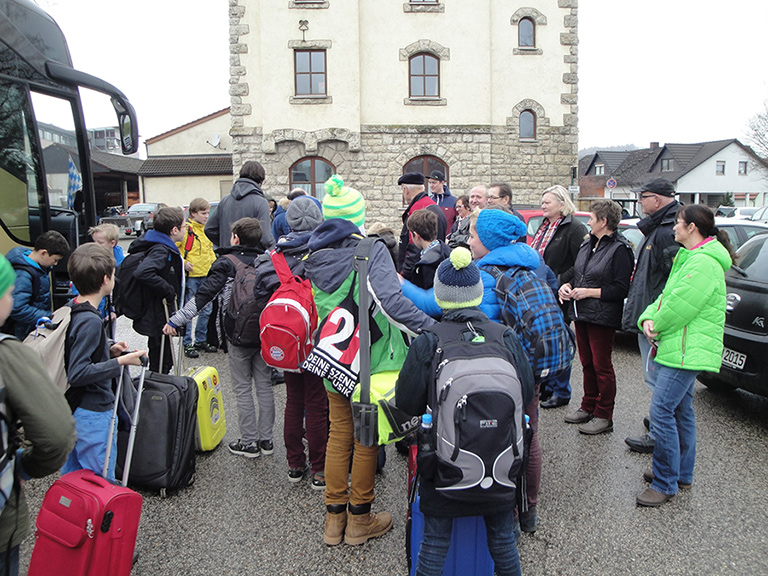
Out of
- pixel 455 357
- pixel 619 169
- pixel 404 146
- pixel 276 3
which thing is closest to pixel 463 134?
pixel 404 146

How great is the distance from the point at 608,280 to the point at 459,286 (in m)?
2.53

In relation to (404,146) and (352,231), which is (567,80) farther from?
(352,231)

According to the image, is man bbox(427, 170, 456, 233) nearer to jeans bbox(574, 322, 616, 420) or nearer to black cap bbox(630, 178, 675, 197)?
jeans bbox(574, 322, 616, 420)

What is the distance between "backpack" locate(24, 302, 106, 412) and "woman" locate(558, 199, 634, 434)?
351cm

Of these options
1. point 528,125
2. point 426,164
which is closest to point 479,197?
point 426,164

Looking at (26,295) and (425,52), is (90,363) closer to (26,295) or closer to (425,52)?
(26,295)

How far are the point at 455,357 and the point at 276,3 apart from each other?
18851 millimetres

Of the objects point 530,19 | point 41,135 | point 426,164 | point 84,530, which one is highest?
point 530,19

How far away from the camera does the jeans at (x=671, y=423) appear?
11.8 feet

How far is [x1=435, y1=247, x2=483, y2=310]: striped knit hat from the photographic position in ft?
8.34

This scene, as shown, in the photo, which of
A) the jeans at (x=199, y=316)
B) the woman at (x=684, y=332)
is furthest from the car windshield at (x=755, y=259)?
the jeans at (x=199, y=316)

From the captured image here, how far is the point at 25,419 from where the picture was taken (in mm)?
1920

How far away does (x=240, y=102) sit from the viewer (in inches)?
746

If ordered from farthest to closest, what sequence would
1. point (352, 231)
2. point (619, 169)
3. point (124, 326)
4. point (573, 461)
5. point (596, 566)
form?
point (619, 169) → point (124, 326) → point (573, 461) → point (352, 231) → point (596, 566)
